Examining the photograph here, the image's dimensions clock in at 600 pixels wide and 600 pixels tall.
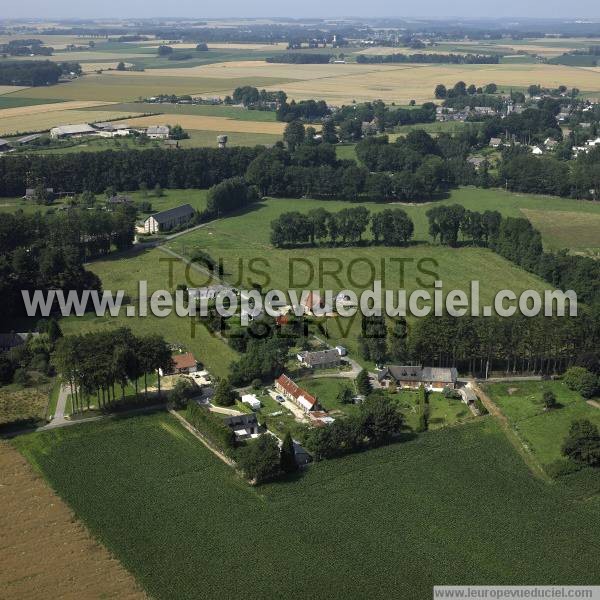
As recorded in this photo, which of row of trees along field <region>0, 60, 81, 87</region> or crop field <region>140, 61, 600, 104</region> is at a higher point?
row of trees along field <region>0, 60, 81, 87</region>

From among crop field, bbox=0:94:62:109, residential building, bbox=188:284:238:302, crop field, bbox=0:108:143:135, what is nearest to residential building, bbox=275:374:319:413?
residential building, bbox=188:284:238:302

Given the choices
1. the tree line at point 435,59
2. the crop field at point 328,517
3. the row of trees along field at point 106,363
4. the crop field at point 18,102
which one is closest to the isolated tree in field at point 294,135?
the crop field at point 18,102

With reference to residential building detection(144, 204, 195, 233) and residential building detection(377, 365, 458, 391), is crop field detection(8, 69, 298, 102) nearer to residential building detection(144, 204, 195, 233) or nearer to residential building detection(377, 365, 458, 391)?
residential building detection(144, 204, 195, 233)

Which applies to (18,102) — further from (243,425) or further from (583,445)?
(583,445)

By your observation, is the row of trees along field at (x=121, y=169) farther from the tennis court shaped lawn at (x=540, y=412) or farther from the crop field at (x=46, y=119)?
the tennis court shaped lawn at (x=540, y=412)

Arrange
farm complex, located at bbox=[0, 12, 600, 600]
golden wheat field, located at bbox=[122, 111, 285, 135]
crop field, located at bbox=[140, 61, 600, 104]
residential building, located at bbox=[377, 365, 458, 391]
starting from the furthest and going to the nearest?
crop field, located at bbox=[140, 61, 600, 104] → golden wheat field, located at bbox=[122, 111, 285, 135] → residential building, located at bbox=[377, 365, 458, 391] → farm complex, located at bbox=[0, 12, 600, 600]

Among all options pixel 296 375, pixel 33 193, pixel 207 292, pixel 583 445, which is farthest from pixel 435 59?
pixel 583 445
